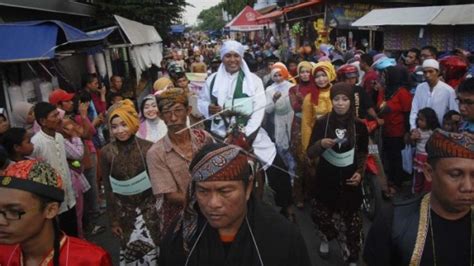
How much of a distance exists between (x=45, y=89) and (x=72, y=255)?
671 centimetres

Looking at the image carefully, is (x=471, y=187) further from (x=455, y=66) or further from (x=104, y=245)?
(x=455, y=66)

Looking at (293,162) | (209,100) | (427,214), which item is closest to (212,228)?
(427,214)

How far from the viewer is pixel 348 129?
12.8 feet

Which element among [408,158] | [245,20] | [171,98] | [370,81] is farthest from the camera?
[245,20]

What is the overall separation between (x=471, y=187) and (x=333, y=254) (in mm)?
2915

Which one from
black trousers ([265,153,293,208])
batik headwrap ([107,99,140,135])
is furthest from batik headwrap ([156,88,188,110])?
black trousers ([265,153,293,208])

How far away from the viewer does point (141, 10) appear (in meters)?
17.3

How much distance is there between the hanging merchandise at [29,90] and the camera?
769cm

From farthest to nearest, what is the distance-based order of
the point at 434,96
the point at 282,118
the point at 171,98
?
1. the point at 434,96
2. the point at 282,118
3. the point at 171,98

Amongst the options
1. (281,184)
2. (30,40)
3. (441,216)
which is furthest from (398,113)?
(30,40)

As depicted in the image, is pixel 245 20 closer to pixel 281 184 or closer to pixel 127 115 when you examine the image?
pixel 281 184

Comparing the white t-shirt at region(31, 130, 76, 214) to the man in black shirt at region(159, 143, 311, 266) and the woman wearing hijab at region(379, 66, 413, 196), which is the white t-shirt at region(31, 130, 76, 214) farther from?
the woman wearing hijab at region(379, 66, 413, 196)

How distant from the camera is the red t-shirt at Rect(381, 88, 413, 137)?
6047 mm

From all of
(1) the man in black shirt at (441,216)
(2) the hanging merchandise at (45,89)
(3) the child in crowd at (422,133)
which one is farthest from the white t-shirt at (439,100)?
(2) the hanging merchandise at (45,89)
